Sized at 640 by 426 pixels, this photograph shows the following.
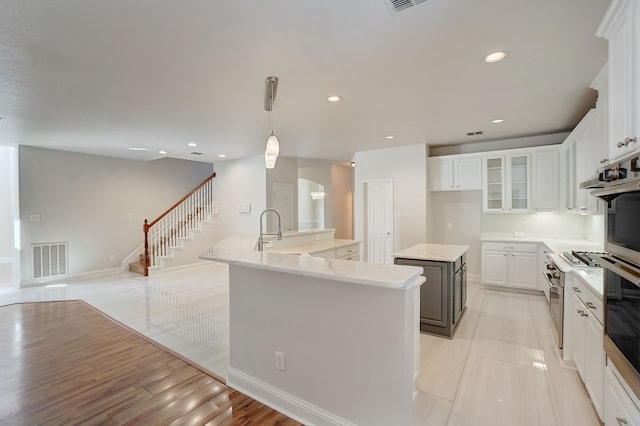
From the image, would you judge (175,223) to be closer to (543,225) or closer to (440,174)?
(440,174)

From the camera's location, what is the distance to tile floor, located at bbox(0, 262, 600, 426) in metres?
2.11

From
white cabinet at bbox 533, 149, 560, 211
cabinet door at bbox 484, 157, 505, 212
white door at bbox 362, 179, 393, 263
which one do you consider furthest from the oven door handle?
white door at bbox 362, 179, 393, 263

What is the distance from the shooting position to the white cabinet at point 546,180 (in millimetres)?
4762

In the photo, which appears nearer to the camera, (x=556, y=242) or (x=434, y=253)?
(x=434, y=253)

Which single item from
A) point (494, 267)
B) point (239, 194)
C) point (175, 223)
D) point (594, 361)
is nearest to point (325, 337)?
point (594, 361)

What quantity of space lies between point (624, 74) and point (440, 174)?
4357 millimetres

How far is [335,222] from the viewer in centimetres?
960

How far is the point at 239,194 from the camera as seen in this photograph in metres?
7.36

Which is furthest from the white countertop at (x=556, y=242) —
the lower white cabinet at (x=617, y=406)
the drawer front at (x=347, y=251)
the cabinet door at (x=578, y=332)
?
the lower white cabinet at (x=617, y=406)

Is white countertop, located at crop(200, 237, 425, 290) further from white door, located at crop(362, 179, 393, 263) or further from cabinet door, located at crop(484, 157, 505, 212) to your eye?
white door, located at crop(362, 179, 393, 263)

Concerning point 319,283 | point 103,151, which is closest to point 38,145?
point 103,151

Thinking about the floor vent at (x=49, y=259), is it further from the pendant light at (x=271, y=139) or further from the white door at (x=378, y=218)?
the white door at (x=378, y=218)

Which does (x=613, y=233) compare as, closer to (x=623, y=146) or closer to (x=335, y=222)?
(x=623, y=146)

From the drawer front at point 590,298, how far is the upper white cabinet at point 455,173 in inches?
128
